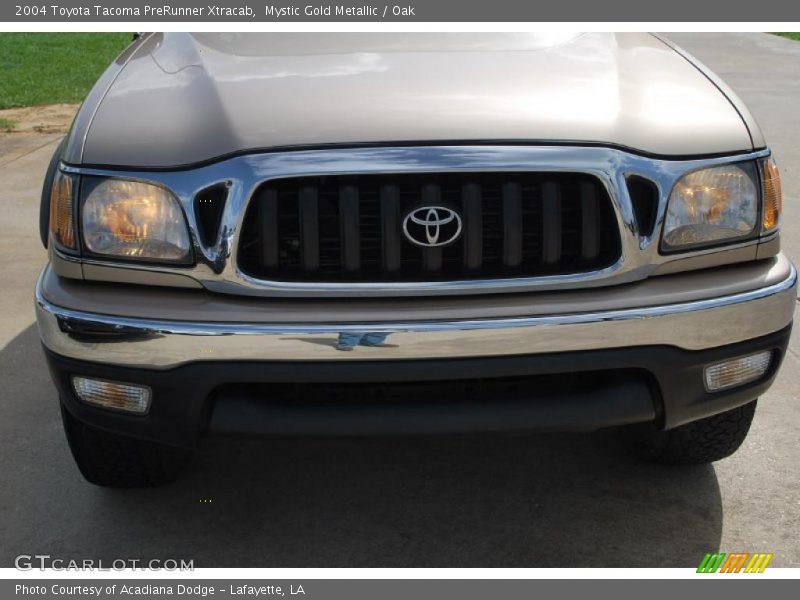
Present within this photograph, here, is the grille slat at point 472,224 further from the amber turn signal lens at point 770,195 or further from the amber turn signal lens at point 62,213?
the amber turn signal lens at point 62,213

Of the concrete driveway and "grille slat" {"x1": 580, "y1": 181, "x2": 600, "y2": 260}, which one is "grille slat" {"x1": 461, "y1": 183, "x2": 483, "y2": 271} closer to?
"grille slat" {"x1": 580, "y1": 181, "x2": 600, "y2": 260}

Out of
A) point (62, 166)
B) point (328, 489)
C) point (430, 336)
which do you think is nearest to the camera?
point (430, 336)

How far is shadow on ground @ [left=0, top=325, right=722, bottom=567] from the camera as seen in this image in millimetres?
2830

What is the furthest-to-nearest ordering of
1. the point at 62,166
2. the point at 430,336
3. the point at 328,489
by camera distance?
the point at 328,489 < the point at 62,166 < the point at 430,336

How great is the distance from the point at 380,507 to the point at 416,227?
37.9 inches

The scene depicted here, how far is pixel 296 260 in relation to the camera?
8.26ft

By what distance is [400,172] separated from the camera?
243 cm

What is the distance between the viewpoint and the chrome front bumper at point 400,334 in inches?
94.1

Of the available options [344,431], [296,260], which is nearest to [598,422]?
[344,431]

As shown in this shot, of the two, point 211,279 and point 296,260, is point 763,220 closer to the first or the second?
point 296,260

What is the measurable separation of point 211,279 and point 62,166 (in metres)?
0.52

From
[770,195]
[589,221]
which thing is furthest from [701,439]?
[589,221]

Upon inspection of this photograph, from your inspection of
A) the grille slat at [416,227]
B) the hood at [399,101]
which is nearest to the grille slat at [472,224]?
the grille slat at [416,227]

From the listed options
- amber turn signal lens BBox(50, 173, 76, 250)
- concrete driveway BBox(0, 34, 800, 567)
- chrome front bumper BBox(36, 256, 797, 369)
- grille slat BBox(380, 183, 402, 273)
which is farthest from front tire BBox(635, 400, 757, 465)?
amber turn signal lens BBox(50, 173, 76, 250)
